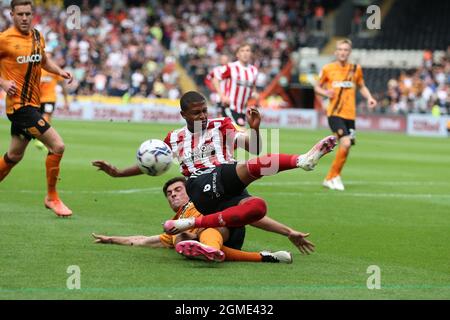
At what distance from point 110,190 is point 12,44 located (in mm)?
4305

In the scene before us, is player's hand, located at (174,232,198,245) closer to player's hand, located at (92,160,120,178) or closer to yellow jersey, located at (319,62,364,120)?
player's hand, located at (92,160,120,178)

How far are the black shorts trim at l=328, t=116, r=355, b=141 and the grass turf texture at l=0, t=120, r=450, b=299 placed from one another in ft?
3.13

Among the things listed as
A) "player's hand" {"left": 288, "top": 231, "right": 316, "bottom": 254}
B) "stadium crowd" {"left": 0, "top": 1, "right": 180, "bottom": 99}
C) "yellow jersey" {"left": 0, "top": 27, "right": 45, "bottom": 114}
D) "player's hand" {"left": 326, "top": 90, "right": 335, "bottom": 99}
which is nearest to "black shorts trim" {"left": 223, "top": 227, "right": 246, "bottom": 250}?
"player's hand" {"left": 288, "top": 231, "right": 316, "bottom": 254}

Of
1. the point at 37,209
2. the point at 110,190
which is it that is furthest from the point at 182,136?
the point at 110,190

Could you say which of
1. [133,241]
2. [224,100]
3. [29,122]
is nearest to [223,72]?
[224,100]

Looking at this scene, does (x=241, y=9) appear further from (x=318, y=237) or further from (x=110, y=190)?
(x=318, y=237)

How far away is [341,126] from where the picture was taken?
1667 centimetres

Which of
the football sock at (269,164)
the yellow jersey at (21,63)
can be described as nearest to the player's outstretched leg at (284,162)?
the football sock at (269,164)

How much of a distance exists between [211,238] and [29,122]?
143 inches

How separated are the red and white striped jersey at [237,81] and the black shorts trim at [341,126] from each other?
2056mm

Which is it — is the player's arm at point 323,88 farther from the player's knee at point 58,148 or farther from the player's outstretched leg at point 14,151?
the player's outstretched leg at point 14,151

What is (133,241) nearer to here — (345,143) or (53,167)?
(53,167)

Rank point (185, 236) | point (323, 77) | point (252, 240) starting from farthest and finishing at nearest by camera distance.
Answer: point (323, 77), point (252, 240), point (185, 236)

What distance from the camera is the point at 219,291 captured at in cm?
735
